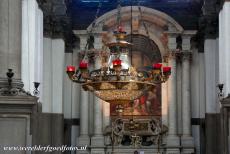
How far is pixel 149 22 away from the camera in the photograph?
25.4 m

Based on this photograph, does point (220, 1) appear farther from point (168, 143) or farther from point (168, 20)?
point (168, 143)

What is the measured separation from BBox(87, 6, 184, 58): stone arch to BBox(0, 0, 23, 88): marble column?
9531 millimetres

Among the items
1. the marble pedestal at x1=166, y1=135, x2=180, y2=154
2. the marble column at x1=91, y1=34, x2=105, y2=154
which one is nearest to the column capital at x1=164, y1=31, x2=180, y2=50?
the marble column at x1=91, y1=34, x2=105, y2=154

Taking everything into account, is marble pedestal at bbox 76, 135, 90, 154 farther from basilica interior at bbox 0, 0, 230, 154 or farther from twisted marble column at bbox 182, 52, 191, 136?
twisted marble column at bbox 182, 52, 191, 136

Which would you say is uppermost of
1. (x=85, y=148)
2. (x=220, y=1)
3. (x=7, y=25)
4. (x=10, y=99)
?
(x=220, y=1)

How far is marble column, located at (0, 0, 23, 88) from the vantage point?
15055 mm

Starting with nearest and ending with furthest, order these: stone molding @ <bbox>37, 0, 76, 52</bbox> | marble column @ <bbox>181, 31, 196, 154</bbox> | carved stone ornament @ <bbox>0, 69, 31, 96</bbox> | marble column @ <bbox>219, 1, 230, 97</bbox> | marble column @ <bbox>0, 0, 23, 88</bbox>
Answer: carved stone ornament @ <bbox>0, 69, 31, 96</bbox> < marble column @ <bbox>0, 0, 23, 88</bbox> < marble column @ <bbox>219, 1, 230, 97</bbox> < stone molding @ <bbox>37, 0, 76, 52</bbox> < marble column @ <bbox>181, 31, 196, 154</bbox>

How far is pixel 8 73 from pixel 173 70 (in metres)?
11.3

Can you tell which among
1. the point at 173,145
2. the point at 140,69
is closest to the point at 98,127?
the point at 173,145

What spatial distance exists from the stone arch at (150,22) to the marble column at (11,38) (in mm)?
9531

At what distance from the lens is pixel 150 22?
25375 millimetres

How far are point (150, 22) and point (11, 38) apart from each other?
1097 centimetres

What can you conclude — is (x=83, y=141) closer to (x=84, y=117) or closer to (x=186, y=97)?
(x=84, y=117)

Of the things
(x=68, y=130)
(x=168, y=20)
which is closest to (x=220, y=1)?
(x=168, y=20)
